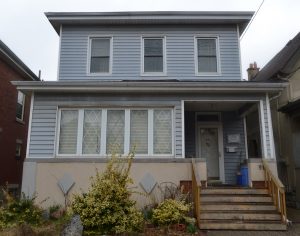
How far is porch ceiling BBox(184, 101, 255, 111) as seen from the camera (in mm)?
10547

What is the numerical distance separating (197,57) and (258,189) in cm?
544

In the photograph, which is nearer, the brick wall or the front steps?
the front steps

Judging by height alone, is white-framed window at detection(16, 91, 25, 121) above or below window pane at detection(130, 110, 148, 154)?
above

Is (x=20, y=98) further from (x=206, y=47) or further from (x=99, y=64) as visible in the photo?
(x=206, y=47)

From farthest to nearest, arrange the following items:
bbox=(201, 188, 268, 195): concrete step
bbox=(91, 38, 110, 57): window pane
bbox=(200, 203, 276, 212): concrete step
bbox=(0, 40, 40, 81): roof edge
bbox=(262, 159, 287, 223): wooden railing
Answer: bbox=(0, 40, 40, 81): roof edge
bbox=(91, 38, 110, 57): window pane
bbox=(201, 188, 268, 195): concrete step
bbox=(200, 203, 276, 212): concrete step
bbox=(262, 159, 287, 223): wooden railing

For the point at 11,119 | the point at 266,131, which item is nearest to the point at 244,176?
the point at 266,131

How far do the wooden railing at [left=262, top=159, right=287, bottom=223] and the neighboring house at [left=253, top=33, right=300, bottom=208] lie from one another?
358 cm

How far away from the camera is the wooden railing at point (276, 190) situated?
804cm

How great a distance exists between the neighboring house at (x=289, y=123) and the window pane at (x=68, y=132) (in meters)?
7.79

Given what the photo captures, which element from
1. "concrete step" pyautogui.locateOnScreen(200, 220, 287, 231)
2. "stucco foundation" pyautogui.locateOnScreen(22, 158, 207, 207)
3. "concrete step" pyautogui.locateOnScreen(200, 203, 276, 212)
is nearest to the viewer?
"concrete step" pyautogui.locateOnScreen(200, 220, 287, 231)

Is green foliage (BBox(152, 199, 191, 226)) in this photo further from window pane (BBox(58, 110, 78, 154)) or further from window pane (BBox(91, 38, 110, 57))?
window pane (BBox(91, 38, 110, 57))

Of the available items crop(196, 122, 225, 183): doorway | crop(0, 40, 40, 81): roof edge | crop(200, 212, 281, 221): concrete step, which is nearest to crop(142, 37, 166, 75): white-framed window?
crop(196, 122, 225, 183): doorway

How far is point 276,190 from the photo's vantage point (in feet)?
27.7

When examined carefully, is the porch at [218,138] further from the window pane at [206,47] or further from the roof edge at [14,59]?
the roof edge at [14,59]
